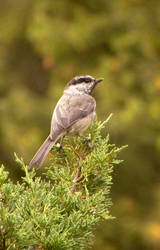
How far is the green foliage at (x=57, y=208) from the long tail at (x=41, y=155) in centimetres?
66

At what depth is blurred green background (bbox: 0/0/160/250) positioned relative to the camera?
892cm

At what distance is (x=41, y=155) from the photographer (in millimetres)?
3715

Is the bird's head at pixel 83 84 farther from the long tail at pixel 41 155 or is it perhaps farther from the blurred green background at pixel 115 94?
the blurred green background at pixel 115 94

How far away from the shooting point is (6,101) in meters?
9.73

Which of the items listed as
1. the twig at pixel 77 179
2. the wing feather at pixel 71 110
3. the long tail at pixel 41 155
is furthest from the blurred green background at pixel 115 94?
the twig at pixel 77 179

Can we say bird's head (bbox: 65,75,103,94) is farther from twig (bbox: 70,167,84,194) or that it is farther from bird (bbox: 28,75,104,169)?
twig (bbox: 70,167,84,194)

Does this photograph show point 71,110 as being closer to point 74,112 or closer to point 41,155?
point 74,112

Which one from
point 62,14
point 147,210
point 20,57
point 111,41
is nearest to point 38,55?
point 20,57

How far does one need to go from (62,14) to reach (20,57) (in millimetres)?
2470

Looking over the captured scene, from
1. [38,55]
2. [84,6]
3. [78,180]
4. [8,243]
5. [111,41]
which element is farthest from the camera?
[38,55]

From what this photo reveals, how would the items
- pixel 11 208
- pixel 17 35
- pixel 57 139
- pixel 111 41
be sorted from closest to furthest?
pixel 11 208
pixel 57 139
pixel 111 41
pixel 17 35

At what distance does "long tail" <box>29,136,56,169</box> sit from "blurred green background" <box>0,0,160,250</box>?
429 cm

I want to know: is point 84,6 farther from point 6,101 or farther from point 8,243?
point 8,243

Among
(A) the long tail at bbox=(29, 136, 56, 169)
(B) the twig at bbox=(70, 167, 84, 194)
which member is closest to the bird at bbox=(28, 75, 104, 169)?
(A) the long tail at bbox=(29, 136, 56, 169)
